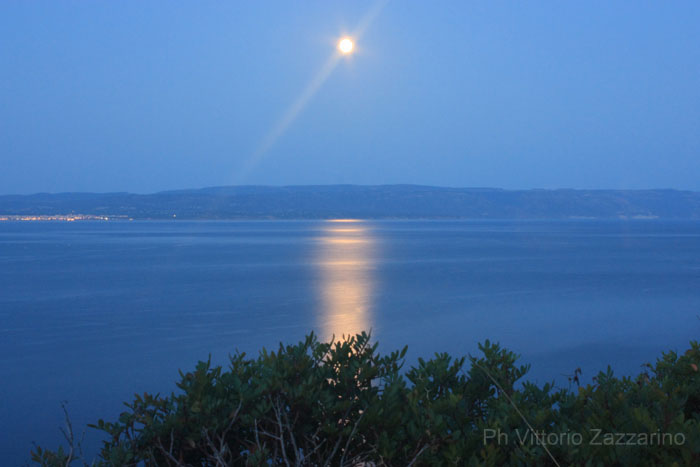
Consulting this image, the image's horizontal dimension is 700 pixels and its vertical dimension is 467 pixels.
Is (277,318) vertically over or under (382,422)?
Result: over

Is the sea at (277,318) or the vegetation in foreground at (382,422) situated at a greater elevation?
the sea at (277,318)

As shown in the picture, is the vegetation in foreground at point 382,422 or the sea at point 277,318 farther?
the sea at point 277,318

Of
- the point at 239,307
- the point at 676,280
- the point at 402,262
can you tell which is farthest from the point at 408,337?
the point at 402,262

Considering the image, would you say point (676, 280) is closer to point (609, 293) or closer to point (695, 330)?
point (609, 293)

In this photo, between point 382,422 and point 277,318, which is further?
point 277,318

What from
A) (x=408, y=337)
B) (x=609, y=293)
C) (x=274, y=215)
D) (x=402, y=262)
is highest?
(x=274, y=215)

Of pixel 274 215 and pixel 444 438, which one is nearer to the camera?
pixel 444 438

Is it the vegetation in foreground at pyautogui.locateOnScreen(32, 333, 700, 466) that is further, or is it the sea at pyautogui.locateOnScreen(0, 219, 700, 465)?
the sea at pyautogui.locateOnScreen(0, 219, 700, 465)

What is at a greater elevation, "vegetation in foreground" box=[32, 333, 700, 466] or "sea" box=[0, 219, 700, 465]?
"sea" box=[0, 219, 700, 465]
